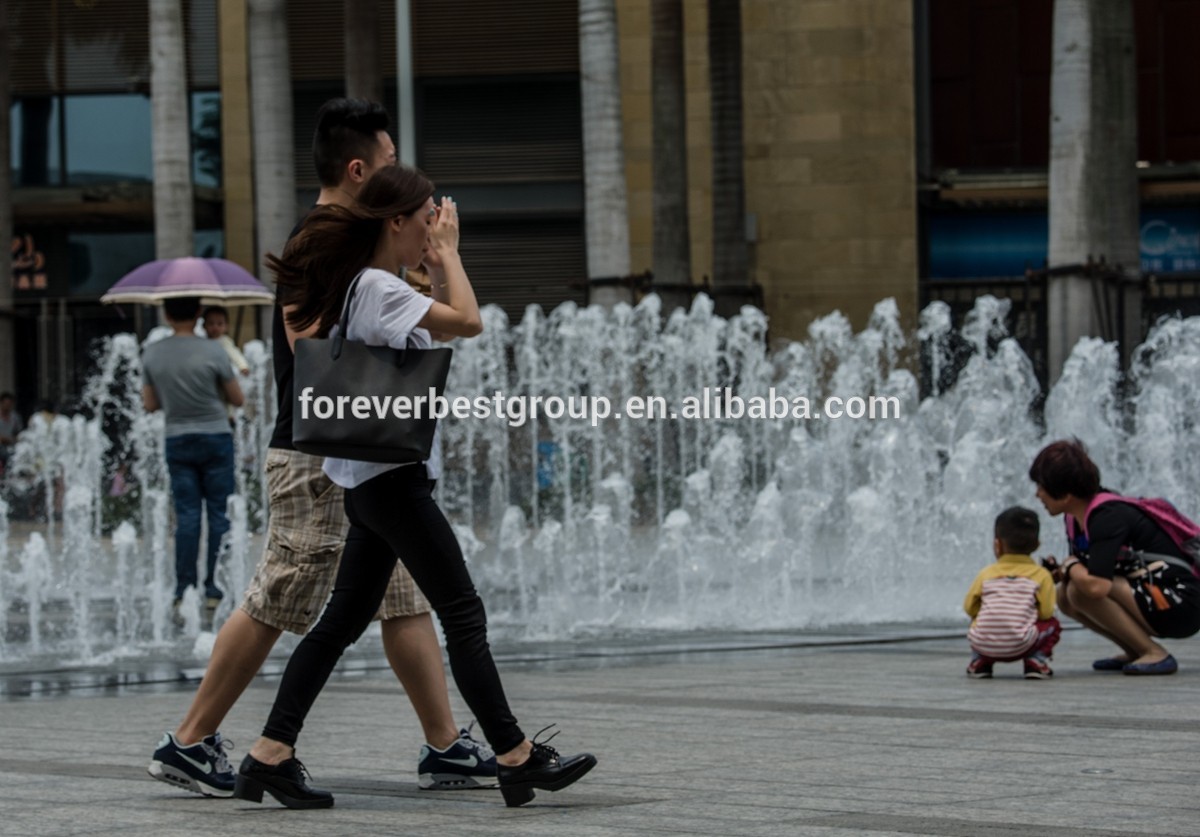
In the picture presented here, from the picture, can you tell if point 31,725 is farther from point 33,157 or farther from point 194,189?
point 33,157

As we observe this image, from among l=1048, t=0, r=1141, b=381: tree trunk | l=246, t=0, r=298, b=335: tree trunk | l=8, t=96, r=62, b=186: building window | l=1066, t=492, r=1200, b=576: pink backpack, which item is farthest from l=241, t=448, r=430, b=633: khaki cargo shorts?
l=8, t=96, r=62, b=186: building window

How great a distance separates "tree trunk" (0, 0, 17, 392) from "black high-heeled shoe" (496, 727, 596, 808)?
71.7 ft

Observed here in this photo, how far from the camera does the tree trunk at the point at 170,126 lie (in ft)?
84.8

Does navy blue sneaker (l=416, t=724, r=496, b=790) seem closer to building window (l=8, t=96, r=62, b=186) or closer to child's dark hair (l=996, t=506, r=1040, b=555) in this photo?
child's dark hair (l=996, t=506, r=1040, b=555)

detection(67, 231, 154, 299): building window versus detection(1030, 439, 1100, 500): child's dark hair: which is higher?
detection(67, 231, 154, 299): building window

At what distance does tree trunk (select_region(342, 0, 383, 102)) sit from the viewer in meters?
25.6

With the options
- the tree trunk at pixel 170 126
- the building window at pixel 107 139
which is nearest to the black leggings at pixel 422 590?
the tree trunk at pixel 170 126

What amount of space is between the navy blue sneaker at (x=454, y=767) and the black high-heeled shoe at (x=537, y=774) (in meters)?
0.32

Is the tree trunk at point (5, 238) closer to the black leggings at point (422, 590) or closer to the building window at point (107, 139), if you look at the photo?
the building window at point (107, 139)

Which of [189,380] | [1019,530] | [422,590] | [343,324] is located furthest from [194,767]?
[189,380]

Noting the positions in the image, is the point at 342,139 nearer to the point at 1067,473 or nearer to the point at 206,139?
the point at 1067,473

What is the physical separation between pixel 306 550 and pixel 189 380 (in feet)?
18.9

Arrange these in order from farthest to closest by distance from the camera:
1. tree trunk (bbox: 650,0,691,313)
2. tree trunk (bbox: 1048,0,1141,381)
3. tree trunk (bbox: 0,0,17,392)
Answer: tree trunk (bbox: 0,0,17,392), tree trunk (bbox: 650,0,691,313), tree trunk (bbox: 1048,0,1141,381)

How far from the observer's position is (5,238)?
26531mm
